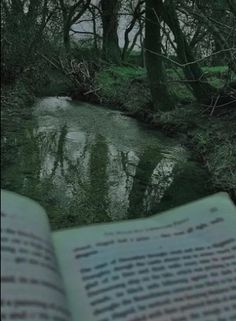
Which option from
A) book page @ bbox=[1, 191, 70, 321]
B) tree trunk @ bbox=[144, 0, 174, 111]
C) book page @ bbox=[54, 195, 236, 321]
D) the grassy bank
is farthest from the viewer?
tree trunk @ bbox=[144, 0, 174, 111]

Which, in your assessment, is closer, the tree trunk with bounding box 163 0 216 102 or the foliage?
the foliage

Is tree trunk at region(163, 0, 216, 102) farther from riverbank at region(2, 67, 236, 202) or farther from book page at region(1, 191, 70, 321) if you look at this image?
book page at region(1, 191, 70, 321)

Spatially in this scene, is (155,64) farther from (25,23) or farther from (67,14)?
(67,14)

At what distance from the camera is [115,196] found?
6.18 m

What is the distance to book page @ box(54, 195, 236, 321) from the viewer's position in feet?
5.59

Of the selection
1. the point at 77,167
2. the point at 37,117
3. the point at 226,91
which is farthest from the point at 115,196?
the point at 226,91

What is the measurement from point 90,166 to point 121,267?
18.0 ft

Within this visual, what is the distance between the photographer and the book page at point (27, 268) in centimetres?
152

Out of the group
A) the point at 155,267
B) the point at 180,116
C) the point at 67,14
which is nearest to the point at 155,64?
the point at 180,116

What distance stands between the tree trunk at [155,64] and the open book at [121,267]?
9.62m

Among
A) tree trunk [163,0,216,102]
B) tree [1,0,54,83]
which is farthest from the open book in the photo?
tree trunk [163,0,216,102]

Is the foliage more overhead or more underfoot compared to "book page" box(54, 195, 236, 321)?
more underfoot

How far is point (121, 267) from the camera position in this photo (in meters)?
1.81

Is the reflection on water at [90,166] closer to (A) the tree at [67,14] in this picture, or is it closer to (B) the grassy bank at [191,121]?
(B) the grassy bank at [191,121]
